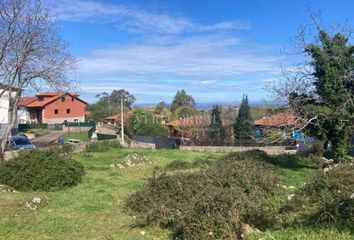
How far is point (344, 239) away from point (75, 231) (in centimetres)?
579

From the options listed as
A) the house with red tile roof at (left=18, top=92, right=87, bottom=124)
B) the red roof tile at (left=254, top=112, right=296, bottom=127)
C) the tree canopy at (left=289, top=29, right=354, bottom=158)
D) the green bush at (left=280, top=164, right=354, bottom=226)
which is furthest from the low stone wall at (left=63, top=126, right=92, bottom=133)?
the green bush at (left=280, top=164, right=354, bottom=226)

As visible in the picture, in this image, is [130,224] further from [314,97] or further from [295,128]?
[314,97]

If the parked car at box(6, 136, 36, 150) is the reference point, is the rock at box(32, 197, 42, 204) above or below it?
below

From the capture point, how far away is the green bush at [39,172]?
13.5 metres

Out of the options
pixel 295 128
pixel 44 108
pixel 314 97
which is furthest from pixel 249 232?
pixel 44 108

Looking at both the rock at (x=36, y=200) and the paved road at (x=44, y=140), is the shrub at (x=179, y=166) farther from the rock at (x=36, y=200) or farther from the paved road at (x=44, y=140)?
the paved road at (x=44, y=140)

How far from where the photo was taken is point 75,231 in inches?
334

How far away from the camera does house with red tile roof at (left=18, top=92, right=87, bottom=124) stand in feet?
211

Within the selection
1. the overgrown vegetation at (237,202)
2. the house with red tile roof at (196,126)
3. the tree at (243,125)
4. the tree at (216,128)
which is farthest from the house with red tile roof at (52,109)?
the overgrown vegetation at (237,202)

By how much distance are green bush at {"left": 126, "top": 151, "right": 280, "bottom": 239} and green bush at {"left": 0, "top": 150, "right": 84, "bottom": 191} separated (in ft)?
14.2

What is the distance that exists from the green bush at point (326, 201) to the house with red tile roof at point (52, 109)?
191ft

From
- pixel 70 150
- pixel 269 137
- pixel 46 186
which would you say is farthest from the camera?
pixel 70 150

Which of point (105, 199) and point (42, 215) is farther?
point (105, 199)

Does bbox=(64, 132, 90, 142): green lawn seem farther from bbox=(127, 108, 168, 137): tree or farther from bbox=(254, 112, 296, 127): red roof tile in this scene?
bbox=(254, 112, 296, 127): red roof tile
